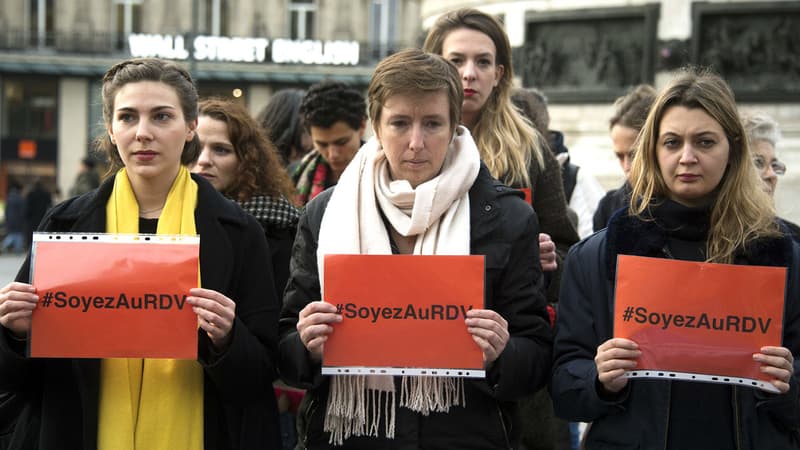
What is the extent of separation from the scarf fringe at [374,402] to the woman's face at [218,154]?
149cm

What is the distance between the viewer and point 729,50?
11062mm

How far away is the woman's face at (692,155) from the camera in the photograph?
124 inches

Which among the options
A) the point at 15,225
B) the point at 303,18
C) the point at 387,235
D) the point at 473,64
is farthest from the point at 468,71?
the point at 303,18

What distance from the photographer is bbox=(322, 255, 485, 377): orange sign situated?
302 centimetres

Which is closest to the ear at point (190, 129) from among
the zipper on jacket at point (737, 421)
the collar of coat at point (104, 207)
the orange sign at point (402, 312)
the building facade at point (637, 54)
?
the collar of coat at point (104, 207)

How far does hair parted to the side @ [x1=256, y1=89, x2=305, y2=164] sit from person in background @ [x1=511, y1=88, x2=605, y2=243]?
137cm

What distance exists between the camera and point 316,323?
9.85 ft

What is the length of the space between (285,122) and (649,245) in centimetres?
306

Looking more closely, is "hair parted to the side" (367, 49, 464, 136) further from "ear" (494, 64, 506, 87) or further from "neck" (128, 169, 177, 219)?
"ear" (494, 64, 506, 87)

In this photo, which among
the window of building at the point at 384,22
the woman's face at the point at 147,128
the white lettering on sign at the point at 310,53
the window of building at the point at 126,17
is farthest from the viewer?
the window of building at the point at 384,22

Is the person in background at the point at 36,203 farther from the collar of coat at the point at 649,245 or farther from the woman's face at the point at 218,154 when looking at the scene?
the collar of coat at the point at 649,245

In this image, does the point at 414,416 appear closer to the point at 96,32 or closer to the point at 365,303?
the point at 365,303

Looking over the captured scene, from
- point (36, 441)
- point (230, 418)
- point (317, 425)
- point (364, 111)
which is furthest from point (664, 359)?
point (364, 111)

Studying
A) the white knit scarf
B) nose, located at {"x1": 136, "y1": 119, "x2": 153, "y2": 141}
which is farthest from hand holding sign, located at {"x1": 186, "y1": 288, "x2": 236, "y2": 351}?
nose, located at {"x1": 136, "y1": 119, "x2": 153, "y2": 141}
